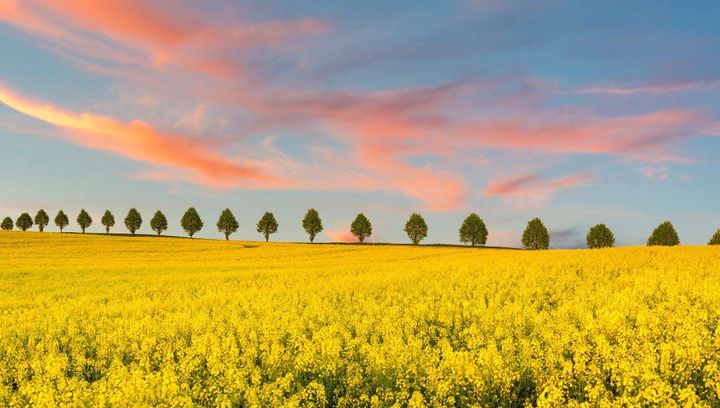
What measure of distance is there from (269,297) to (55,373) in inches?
391

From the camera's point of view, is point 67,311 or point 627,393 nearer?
point 627,393

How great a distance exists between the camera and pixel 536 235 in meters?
112

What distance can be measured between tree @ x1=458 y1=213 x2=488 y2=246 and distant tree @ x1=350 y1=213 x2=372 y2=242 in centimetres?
2010

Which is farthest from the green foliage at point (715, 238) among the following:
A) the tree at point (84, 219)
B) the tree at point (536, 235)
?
the tree at point (84, 219)

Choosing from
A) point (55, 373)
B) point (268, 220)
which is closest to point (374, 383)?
point (55, 373)

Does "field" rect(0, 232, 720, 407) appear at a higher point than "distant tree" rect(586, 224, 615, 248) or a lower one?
lower

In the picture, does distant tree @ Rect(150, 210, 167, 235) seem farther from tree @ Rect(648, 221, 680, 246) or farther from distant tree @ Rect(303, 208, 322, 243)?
tree @ Rect(648, 221, 680, 246)

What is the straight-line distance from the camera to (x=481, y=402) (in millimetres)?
8164

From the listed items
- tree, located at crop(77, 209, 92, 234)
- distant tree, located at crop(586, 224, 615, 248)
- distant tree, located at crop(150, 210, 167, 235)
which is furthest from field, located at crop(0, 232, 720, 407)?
tree, located at crop(77, 209, 92, 234)

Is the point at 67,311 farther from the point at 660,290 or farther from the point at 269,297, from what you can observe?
the point at 660,290

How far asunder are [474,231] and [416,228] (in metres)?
12.3

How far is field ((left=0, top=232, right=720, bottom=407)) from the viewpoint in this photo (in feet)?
26.3

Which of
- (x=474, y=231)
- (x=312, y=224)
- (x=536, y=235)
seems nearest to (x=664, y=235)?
(x=536, y=235)

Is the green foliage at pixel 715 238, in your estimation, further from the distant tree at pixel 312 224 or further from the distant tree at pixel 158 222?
the distant tree at pixel 158 222
